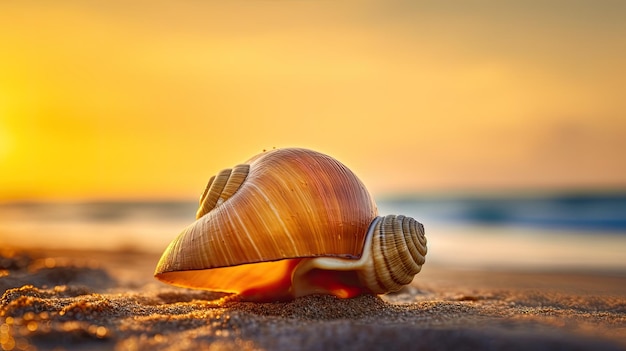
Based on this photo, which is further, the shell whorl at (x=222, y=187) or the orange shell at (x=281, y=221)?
the shell whorl at (x=222, y=187)

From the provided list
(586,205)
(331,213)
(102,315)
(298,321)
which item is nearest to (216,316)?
(298,321)

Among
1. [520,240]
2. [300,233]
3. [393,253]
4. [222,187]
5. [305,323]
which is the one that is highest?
[222,187]

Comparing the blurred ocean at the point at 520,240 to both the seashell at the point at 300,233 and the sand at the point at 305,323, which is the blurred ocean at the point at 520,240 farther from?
the seashell at the point at 300,233

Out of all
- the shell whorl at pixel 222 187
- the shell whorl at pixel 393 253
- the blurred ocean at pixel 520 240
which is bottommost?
the blurred ocean at pixel 520 240

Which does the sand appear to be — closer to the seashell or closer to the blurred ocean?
the seashell

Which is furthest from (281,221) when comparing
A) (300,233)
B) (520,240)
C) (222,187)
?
(520,240)

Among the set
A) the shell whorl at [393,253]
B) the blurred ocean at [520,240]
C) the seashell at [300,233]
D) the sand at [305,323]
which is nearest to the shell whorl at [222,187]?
the seashell at [300,233]

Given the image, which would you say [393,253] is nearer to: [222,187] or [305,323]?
[305,323]

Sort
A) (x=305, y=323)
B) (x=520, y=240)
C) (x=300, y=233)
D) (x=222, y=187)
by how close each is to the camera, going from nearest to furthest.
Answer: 1. (x=305, y=323)
2. (x=300, y=233)
3. (x=222, y=187)
4. (x=520, y=240)
